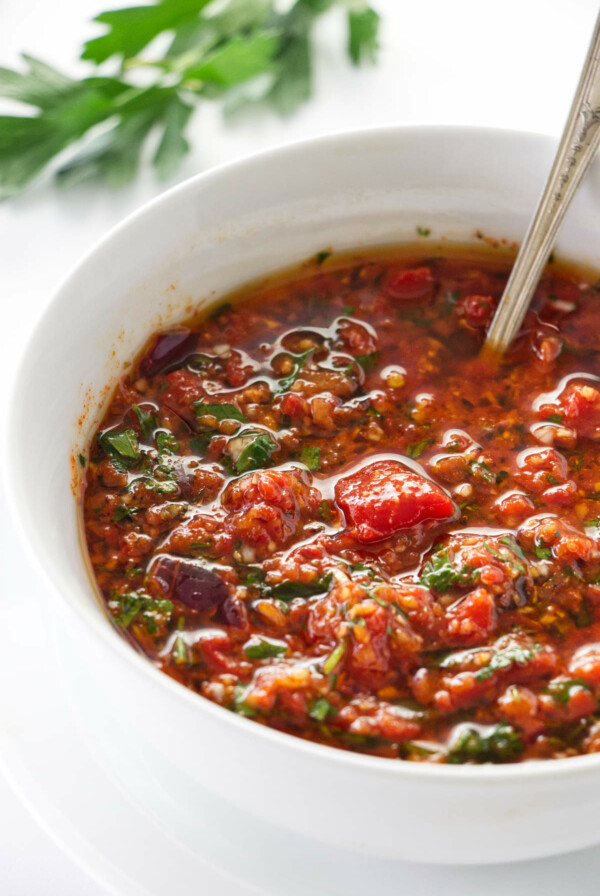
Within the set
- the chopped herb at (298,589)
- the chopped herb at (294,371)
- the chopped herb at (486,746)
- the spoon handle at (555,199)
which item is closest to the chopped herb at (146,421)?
the chopped herb at (294,371)

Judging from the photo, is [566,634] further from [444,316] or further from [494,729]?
[444,316]

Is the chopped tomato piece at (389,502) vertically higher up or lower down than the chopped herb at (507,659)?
higher up

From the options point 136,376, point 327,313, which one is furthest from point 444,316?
point 136,376

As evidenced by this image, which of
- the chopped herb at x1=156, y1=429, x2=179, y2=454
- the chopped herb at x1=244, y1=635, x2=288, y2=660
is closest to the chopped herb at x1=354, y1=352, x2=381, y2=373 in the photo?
the chopped herb at x1=156, y1=429, x2=179, y2=454

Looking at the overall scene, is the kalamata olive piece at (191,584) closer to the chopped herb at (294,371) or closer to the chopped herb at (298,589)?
the chopped herb at (298,589)

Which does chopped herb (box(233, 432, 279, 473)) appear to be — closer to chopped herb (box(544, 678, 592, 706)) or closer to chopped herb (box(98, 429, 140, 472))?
chopped herb (box(98, 429, 140, 472))

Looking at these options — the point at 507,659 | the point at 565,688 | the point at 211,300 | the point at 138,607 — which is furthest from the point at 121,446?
the point at 565,688
